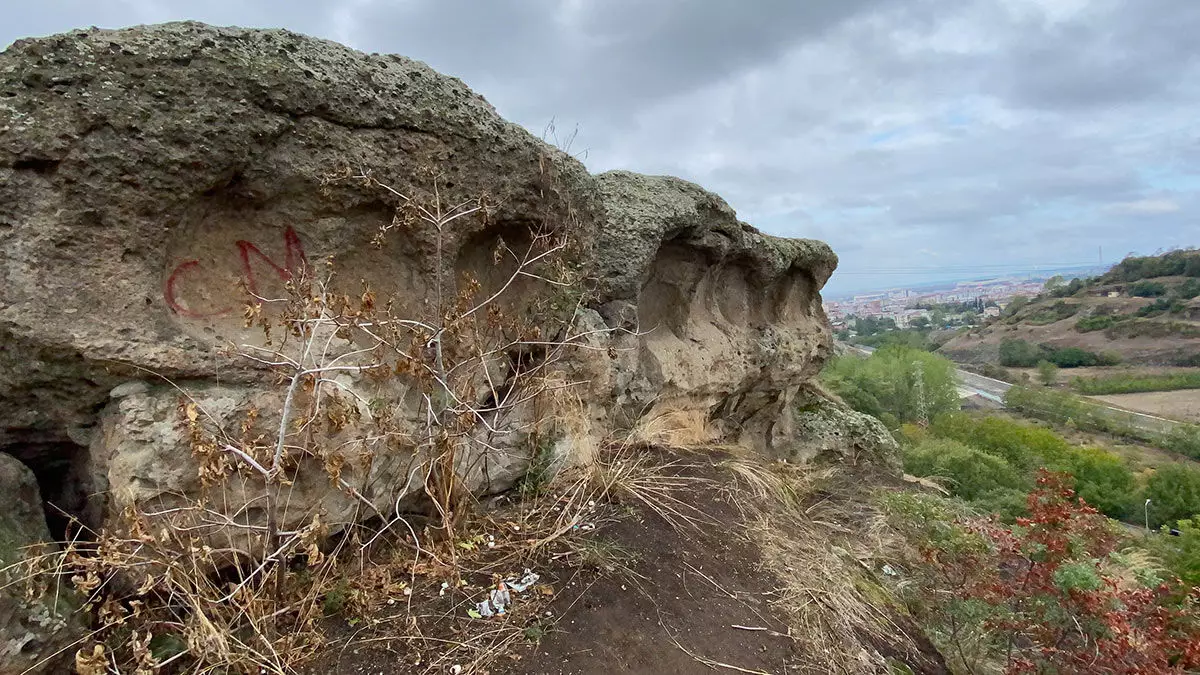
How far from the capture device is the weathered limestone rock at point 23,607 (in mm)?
2061

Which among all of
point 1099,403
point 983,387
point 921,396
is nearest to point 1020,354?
point 983,387

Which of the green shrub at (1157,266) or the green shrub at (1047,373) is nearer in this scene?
the green shrub at (1047,373)

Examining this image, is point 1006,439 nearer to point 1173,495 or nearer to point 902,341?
point 1173,495

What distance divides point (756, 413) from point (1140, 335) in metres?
74.3

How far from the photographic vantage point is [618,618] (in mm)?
2764

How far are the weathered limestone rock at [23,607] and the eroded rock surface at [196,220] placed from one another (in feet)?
0.82

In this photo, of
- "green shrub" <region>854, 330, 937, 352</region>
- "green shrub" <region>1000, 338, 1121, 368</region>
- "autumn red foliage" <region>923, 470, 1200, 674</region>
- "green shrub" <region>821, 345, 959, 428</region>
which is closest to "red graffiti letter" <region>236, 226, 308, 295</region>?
"autumn red foliage" <region>923, 470, 1200, 674</region>

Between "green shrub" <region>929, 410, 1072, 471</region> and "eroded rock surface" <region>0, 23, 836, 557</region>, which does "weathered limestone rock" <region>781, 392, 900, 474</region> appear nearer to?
"eroded rock surface" <region>0, 23, 836, 557</region>

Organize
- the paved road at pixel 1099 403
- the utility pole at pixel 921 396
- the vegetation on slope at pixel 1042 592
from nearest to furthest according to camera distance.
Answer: the vegetation on slope at pixel 1042 592 < the utility pole at pixel 921 396 < the paved road at pixel 1099 403

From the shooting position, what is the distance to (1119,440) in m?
37.6

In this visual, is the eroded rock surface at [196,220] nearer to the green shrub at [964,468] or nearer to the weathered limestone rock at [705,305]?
the weathered limestone rock at [705,305]

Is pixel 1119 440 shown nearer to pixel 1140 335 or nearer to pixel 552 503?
pixel 1140 335

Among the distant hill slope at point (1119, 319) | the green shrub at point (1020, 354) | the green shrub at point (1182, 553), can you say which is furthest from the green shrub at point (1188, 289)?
the green shrub at point (1182, 553)

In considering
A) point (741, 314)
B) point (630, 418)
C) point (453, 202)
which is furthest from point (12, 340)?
point (741, 314)
